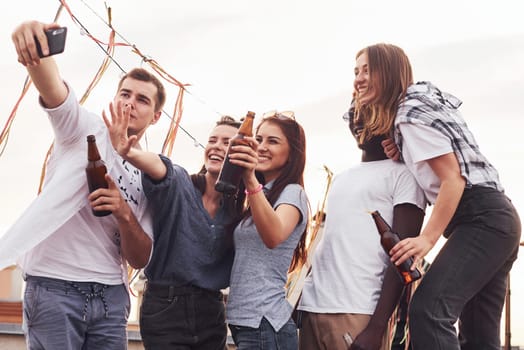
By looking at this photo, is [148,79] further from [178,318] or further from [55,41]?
[178,318]

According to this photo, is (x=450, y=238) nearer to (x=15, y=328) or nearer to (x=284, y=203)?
(x=284, y=203)

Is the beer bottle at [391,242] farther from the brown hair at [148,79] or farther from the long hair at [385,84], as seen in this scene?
the brown hair at [148,79]

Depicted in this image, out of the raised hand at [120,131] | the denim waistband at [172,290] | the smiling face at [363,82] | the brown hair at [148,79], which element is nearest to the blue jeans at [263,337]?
the denim waistband at [172,290]

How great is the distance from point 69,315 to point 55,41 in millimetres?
841

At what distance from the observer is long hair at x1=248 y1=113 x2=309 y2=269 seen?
2.69m

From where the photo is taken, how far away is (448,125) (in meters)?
2.31

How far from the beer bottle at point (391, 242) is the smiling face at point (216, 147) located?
718mm

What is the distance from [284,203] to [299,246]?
0.93ft

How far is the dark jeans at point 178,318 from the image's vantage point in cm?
252

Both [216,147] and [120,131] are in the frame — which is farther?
[216,147]

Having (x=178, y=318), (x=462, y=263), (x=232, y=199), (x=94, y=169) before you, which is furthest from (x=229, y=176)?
(x=462, y=263)

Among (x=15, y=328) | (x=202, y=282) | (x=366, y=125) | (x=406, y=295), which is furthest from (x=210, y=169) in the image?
(x=15, y=328)

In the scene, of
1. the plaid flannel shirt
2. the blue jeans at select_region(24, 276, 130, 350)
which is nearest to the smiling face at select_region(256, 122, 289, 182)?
the plaid flannel shirt

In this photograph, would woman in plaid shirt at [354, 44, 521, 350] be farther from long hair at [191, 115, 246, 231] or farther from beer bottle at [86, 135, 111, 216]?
beer bottle at [86, 135, 111, 216]
